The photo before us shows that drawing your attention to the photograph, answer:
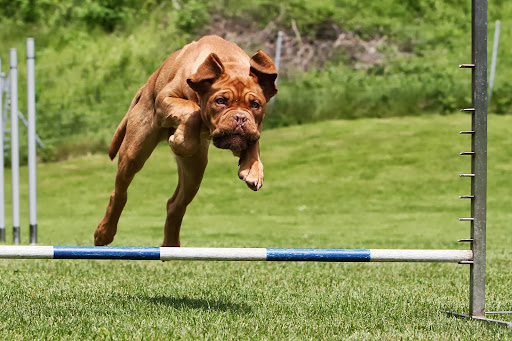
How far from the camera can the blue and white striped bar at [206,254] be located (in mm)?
3416

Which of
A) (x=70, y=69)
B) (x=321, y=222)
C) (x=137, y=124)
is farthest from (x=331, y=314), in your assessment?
(x=70, y=69)

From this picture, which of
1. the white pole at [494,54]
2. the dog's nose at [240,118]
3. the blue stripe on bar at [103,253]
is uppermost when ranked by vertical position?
the white pole at [494,54]

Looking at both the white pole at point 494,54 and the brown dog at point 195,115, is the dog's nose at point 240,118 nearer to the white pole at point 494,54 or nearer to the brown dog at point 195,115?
the brown dog at point 195,115

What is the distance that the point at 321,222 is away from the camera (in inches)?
461

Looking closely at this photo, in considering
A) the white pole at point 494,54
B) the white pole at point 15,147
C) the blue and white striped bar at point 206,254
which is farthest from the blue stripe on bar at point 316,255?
the white pole at point 494,54

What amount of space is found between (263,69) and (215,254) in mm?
951

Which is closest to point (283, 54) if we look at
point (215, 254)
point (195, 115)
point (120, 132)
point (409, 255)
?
point (120, 132)

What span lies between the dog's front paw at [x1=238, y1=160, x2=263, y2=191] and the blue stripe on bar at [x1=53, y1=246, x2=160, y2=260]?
0.53 metres

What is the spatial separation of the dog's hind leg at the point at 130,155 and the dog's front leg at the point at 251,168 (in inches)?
38.9

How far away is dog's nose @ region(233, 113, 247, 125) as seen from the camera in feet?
12.1

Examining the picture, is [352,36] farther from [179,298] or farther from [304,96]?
[179,298]

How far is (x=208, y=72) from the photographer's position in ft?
12.5

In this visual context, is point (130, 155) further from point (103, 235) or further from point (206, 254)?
point (206, 254)

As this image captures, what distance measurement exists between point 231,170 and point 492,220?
16.5 ft
